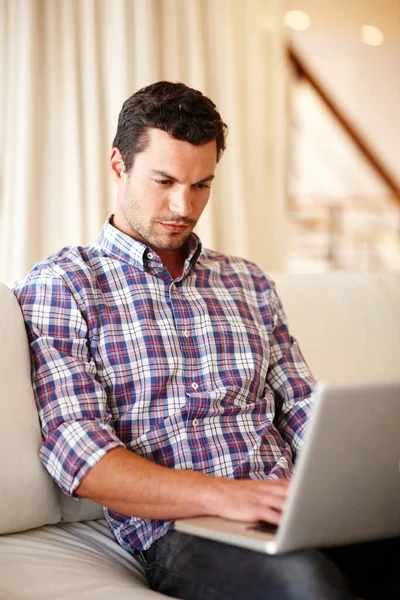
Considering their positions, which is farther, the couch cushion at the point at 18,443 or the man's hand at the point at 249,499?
the couch cushion at the point at 18,443

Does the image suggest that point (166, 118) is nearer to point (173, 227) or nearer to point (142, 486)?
point (173, 227)

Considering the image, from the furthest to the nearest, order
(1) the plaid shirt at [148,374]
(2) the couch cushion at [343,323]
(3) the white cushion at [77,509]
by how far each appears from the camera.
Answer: (2) the couch cushion at [343,323] < (3) the white cushion at [77,509] < (1) the plaid shirt at [148,374]

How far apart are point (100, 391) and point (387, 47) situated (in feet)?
19.8

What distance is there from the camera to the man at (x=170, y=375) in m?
1.19

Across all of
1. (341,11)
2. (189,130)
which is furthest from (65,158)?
(341,11)

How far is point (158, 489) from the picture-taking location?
1.22 meters

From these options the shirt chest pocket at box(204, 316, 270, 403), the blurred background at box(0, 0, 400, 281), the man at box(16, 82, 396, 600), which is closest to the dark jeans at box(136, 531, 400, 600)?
the man at box(16, 82, 396, 600)

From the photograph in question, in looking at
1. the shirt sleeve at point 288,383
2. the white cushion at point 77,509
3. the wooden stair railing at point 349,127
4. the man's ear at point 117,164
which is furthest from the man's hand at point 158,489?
A: the wooden stair railing at point 349,127

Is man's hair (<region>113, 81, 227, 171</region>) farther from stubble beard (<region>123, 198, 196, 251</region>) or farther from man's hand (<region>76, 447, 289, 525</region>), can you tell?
man's hand (<region>76, 447, 289, 525</region>)

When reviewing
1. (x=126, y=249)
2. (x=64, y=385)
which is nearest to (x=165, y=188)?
(x=126, y=249)

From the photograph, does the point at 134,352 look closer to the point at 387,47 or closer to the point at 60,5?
the point at 60,5

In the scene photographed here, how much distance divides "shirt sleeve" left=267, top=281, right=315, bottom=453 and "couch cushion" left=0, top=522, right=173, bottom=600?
0.42 meters

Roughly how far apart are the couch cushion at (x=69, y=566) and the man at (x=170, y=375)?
0.05 m

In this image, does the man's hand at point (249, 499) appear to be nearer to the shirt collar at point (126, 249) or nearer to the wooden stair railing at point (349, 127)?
the shirt collar at point (126, 249)
